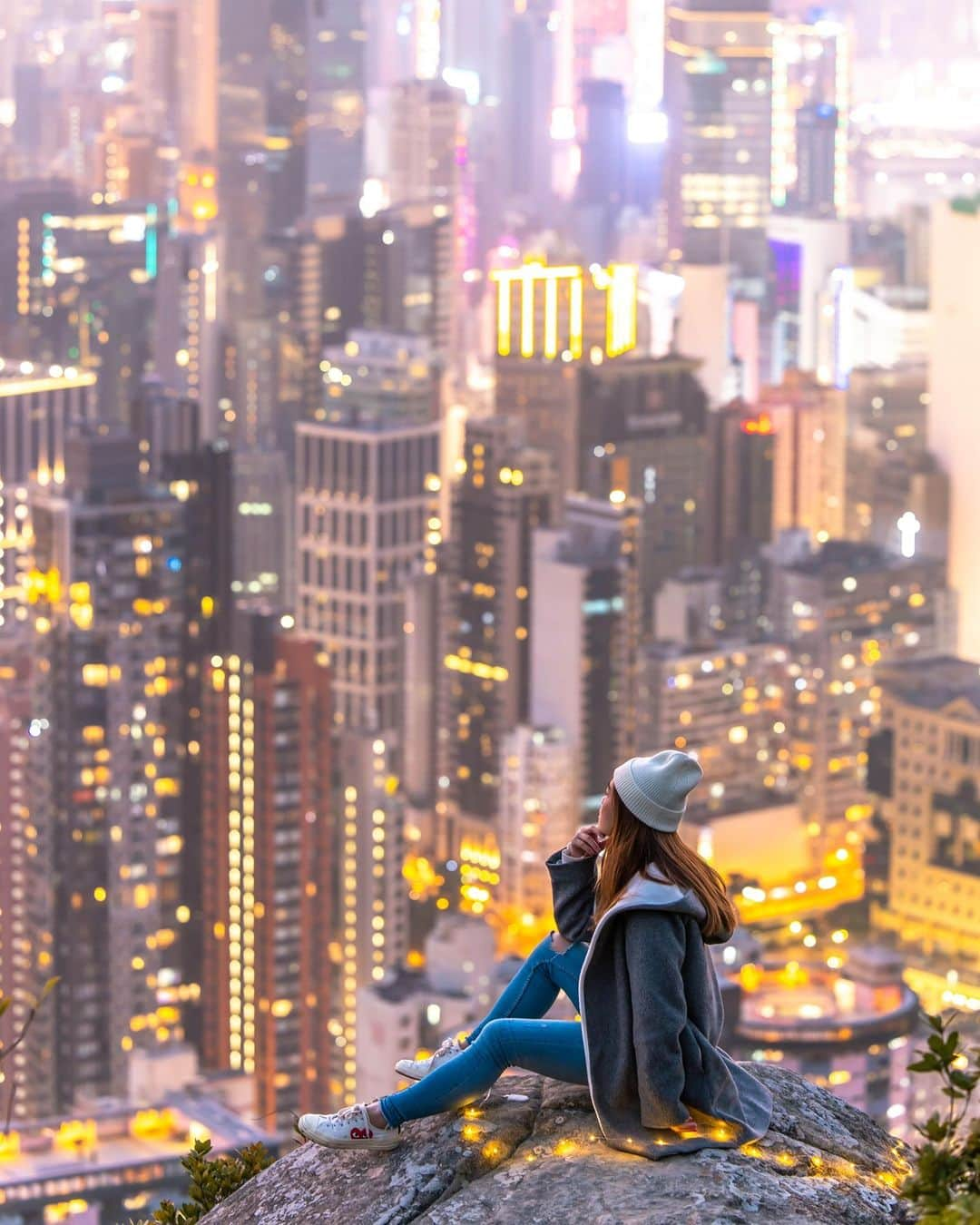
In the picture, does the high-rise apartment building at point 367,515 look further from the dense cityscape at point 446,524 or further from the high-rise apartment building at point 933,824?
the high-rise apartment building at point 933,824

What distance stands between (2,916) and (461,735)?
5.51 m

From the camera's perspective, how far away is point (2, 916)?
17.6 m

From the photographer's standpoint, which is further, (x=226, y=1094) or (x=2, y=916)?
(x=2, y=916)

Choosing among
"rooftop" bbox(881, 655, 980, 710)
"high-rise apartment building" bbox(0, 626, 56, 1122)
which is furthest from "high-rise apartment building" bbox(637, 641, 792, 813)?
"high-rise apartment building" bbox(0, 626, 56, 1122)

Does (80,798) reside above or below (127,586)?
below

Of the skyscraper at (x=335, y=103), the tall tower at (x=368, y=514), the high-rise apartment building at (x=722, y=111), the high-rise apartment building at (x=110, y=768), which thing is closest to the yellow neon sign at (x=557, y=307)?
the tall tower at (x=368, y=514)

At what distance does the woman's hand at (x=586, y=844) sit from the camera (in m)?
2.23

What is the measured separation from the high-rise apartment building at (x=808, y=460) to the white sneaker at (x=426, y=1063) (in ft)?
82.0

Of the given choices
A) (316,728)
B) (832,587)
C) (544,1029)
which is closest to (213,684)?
(316,728)

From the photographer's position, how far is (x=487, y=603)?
74.3 ft

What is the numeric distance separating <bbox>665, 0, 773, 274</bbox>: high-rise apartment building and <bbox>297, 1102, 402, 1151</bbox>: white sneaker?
3268cm

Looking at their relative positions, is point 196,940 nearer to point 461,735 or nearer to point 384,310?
point 461,735

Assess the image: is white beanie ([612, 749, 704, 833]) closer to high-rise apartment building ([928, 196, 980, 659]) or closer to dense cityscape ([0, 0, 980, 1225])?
dense cityscape ([0, 0, 980, 1225])

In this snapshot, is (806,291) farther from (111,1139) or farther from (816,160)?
(111,1139)
